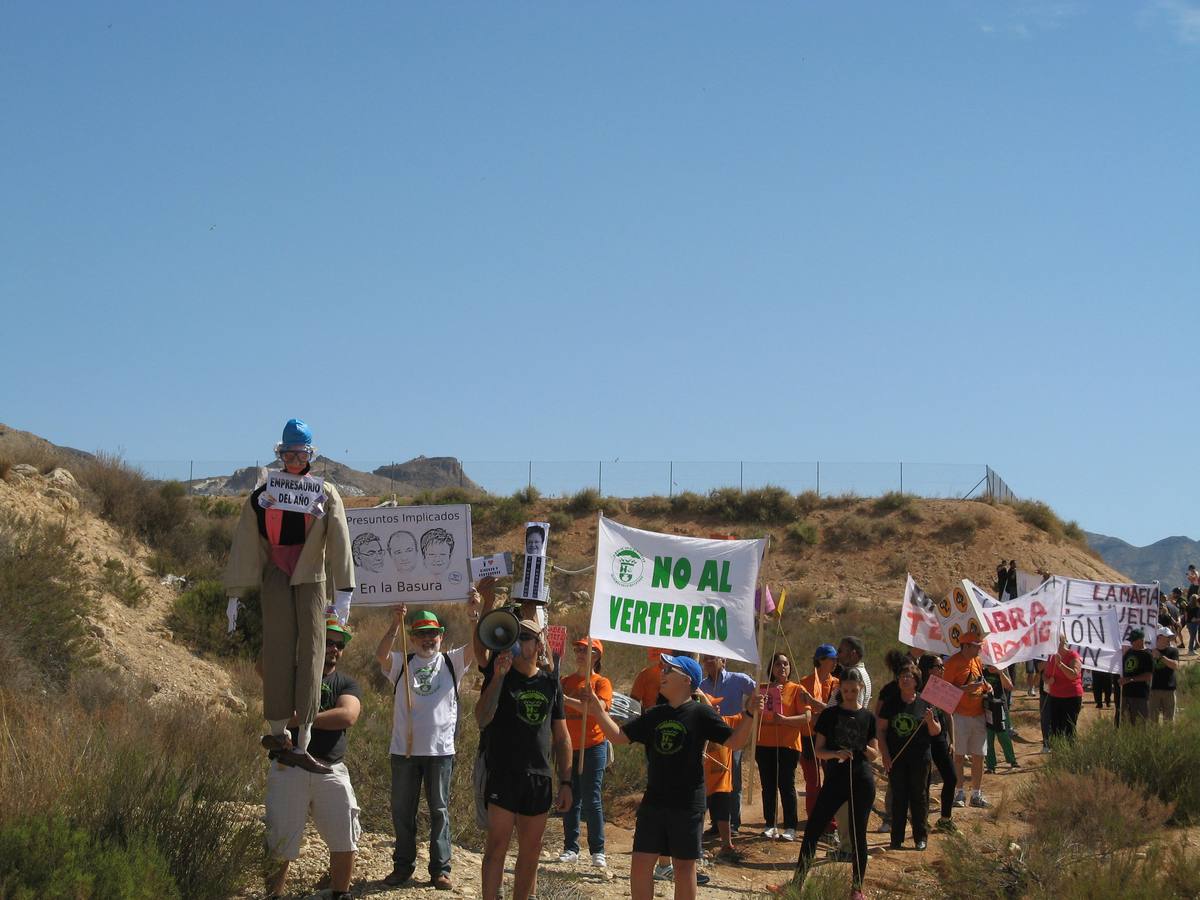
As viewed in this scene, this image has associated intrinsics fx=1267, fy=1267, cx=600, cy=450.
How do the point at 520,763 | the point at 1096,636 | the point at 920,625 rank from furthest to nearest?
the point at 1096,636 < the point at 920,625 < the point at 520,763

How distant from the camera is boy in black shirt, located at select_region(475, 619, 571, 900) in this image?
26.0 ft

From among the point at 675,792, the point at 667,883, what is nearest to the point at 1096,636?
the point at 667,883

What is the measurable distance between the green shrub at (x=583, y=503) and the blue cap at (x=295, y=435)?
44964 millimetres

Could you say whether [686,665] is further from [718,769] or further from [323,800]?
[718,769]

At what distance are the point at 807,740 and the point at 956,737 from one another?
1883 millimetres

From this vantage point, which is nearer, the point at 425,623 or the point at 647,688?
the point at 425,623

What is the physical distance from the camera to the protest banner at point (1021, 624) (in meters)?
15.1

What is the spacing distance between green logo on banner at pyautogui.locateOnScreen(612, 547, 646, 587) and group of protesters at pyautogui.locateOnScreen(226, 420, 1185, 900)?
2.06 feet

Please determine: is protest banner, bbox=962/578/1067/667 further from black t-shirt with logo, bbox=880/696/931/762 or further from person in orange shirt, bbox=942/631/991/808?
black t-shirt with logo, bbox=880/696/931/762

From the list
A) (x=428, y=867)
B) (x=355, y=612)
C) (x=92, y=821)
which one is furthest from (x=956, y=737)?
(x=355, y=612)

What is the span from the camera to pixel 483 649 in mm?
8578

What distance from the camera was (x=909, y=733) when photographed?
11.7 metres

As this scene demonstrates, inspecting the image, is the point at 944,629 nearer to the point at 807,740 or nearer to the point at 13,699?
the point at 807,740

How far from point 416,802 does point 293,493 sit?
120 inches
